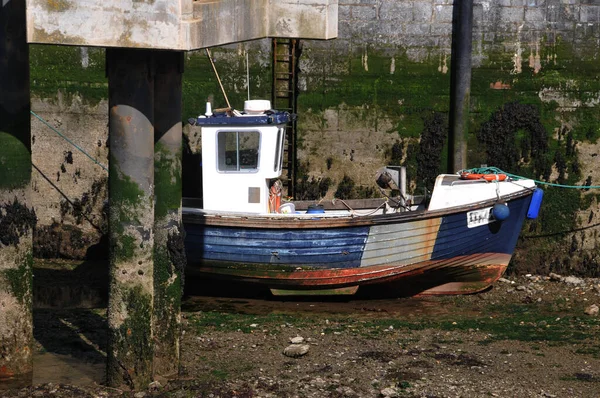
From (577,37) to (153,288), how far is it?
765cm

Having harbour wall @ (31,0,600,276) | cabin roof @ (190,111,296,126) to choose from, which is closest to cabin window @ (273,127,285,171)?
cabin roof @ (190,111,296,126)

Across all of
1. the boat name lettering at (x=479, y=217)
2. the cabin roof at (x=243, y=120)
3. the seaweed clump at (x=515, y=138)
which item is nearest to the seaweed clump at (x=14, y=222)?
the cabin roof at (x=243, y=120)

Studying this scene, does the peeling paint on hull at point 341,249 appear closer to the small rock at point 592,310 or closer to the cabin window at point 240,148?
the cabin window at point 240,148

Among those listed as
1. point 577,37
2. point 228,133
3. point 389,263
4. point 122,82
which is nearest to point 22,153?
point 122,82

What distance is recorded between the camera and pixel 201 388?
8.45 m

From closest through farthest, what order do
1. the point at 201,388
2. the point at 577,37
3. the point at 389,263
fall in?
the point at 201,388 < the point at 389,263 < the point at 577,37

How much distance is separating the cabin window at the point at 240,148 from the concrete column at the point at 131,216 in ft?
13.6

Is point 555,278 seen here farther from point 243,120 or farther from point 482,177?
point 243,120

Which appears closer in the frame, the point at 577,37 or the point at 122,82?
the point at 122,82

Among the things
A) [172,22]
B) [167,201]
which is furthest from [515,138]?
[172,22]

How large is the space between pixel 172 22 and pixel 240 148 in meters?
4.71

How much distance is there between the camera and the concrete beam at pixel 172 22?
24.3ft

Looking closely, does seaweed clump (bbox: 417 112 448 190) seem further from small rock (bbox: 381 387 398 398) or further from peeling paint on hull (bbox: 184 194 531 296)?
small rock (bbox: 381 387 398 398)

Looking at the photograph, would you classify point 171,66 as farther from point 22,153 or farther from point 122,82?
point 22,153
